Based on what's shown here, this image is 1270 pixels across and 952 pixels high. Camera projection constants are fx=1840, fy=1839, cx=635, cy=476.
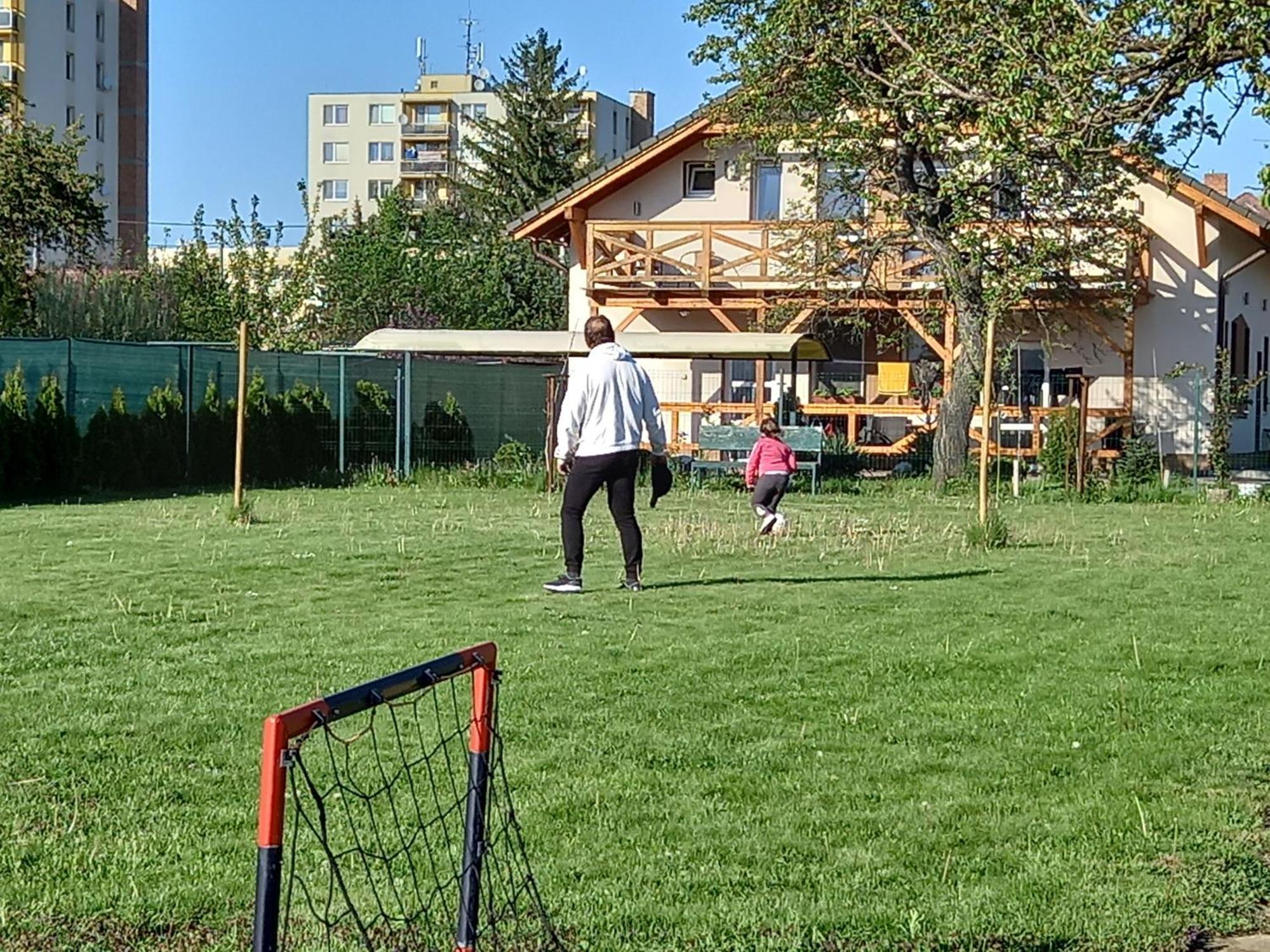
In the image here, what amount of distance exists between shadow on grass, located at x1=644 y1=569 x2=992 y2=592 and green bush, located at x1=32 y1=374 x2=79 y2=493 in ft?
38.0

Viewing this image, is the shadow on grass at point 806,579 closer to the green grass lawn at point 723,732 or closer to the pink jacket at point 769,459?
the green grass lawn at point 723,732

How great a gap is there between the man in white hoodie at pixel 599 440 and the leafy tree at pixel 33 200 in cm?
2105

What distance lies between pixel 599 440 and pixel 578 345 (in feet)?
49.2

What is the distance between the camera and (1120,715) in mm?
7465

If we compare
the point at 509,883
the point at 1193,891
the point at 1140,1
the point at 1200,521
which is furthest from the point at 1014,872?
the point at 1200,521

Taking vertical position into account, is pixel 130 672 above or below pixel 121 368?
below

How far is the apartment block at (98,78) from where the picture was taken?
7400cm

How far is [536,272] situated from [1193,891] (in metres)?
47.3

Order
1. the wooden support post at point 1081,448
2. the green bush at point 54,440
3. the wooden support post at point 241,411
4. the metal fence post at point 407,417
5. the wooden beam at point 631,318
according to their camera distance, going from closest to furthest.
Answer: the wooden support post at point 241,411 → the green bush at point 54,440 → the wooden support post at point 1081,448 → the metal fence post at point 407,417 → the wooden beam at point 631,318

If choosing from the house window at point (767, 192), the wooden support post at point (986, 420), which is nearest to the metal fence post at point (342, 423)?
the house window at point (767, 192)

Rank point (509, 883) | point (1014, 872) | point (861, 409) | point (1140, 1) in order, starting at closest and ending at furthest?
point (509, 883) → point (1014, 872) → point (1140, 1) → point (861, 409)

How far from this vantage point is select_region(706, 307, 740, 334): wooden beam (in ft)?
100

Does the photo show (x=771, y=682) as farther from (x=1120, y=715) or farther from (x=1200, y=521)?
(x=1200, y=521)

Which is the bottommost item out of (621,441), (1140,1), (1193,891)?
(1193,891)
